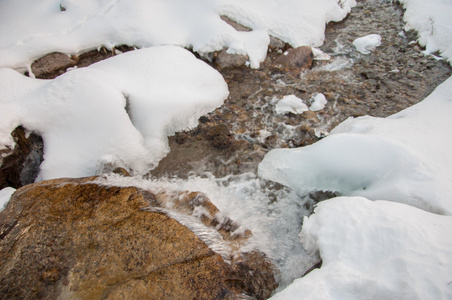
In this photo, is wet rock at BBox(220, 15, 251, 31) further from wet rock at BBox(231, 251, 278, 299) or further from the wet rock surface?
wet rock at BBox(231, 251, 278, 299)

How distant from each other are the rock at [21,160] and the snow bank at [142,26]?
167 centimetres

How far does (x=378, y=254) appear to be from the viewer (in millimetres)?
1859

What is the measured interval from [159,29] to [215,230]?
4188mm

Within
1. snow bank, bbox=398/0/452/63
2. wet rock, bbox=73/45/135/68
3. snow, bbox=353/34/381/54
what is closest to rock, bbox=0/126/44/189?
wet rock, bbox=73/45/135/68

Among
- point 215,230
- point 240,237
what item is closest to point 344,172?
point 240,237

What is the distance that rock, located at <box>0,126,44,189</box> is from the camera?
315 centimetres

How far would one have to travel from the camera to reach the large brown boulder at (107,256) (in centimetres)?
183

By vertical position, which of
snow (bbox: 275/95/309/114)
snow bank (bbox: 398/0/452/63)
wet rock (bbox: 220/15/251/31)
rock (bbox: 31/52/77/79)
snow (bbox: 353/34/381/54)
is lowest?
rock (bbox: 31/52/77/79)

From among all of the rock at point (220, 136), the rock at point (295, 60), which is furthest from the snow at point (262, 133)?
the rock at point (220, 136)

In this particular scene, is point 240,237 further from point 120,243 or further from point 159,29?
point 159,29

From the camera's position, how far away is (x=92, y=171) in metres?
3.24

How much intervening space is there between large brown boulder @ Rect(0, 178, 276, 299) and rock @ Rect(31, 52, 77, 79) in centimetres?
276

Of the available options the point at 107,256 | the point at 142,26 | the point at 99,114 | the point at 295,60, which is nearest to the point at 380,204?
the point at 107,256

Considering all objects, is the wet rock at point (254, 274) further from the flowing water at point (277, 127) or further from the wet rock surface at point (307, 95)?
the wet rock surface at point (307, 95)
